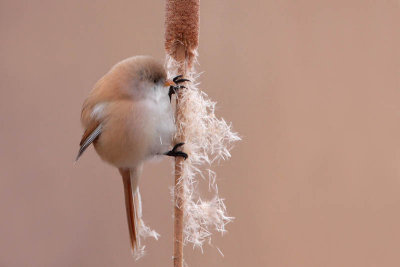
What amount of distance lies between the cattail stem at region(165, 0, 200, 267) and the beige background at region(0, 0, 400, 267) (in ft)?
2.33

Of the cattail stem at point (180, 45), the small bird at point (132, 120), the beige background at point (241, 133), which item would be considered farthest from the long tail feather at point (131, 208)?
the beige background at point (241, 133)

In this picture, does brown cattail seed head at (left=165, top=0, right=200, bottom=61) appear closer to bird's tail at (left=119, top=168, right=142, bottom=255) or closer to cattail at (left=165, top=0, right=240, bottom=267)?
cattail at (left=165, top=0, right=240, bottom=267)

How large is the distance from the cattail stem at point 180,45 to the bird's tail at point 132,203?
0.12 m

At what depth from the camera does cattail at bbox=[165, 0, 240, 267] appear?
58 cm

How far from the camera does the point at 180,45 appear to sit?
0.60 m

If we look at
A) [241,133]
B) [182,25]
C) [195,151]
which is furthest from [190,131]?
[241,133]

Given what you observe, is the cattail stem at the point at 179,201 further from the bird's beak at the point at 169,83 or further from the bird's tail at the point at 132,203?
the bird's tail at the point at 132,203

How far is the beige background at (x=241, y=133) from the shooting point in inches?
52.9

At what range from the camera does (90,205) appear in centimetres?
138

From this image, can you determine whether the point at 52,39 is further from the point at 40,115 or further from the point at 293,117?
the point at 293,117

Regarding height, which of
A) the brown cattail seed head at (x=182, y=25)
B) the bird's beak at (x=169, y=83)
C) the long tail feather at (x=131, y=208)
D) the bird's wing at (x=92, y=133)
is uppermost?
the brown cattail seed head at (x=182, y=25)

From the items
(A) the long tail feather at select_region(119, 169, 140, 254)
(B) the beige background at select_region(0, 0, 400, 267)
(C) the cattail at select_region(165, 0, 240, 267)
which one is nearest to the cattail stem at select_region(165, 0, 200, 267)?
(C) the cattail at select_region(165, 0, 240, 267)

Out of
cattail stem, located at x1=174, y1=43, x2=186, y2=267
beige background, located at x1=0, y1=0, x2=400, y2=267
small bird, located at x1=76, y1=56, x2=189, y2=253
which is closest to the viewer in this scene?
cattail stem, located at x1=174, y1=43, x2=186, y2=267

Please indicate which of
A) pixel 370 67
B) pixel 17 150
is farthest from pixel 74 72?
pixel 370 67
